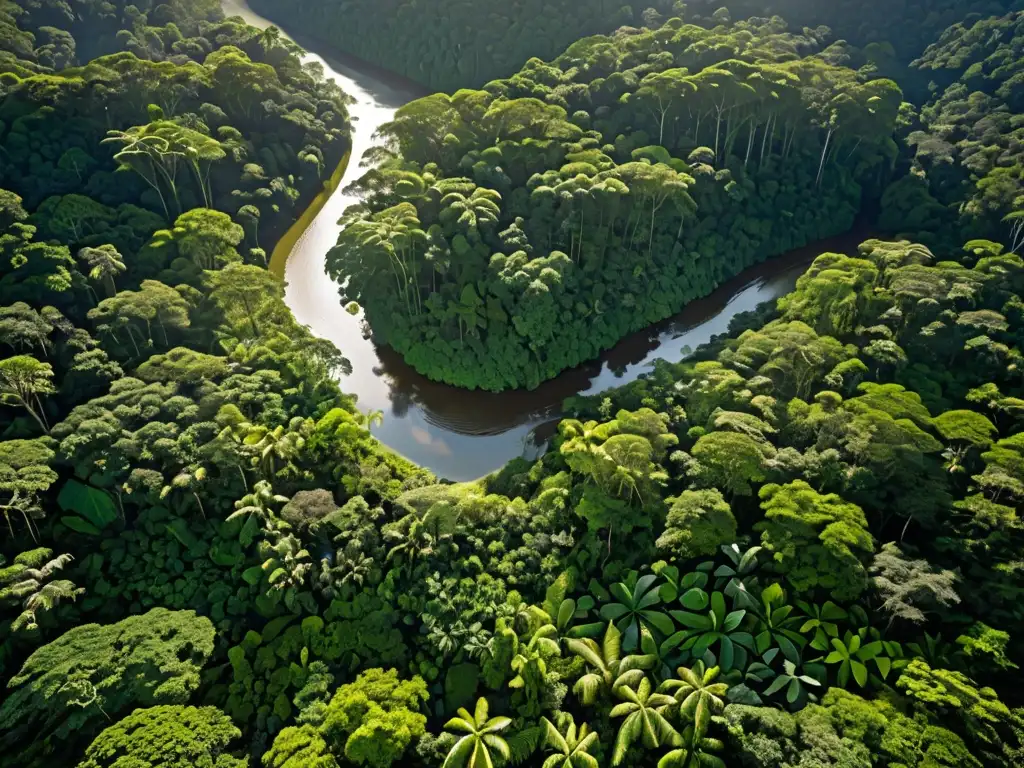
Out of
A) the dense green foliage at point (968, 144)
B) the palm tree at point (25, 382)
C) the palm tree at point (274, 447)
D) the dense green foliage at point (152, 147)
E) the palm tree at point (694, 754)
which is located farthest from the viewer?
the dense green foliage at point (968, 144)

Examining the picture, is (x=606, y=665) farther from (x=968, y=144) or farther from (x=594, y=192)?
(x=968, y=144)

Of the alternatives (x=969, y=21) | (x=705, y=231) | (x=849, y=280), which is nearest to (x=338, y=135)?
(x=705, y=231)

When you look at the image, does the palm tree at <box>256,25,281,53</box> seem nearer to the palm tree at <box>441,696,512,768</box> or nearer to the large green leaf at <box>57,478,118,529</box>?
the large green leaf at <box>57,478,118,529</box>

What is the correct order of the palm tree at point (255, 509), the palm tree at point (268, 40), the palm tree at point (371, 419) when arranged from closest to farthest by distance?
the palm tree at point (255, 509)
the palm tree at point (371, 419)
the palm tree at point (268, 40)

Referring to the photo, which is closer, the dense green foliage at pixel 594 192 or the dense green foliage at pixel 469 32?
the dense green foliage at pixel 594 192

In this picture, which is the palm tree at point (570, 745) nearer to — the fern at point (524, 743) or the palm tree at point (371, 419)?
the fern at point (524, 743)

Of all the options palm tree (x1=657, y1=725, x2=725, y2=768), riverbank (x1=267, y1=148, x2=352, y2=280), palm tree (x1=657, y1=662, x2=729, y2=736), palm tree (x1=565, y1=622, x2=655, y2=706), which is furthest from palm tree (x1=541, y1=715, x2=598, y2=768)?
riverbank (x1=267, y1=148, x2=352, y2=280)

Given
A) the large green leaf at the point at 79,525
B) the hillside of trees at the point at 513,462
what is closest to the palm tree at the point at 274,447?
the hillside of trees at the point at 513,462

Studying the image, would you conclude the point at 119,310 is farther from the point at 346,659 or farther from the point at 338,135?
the point at 338,135
